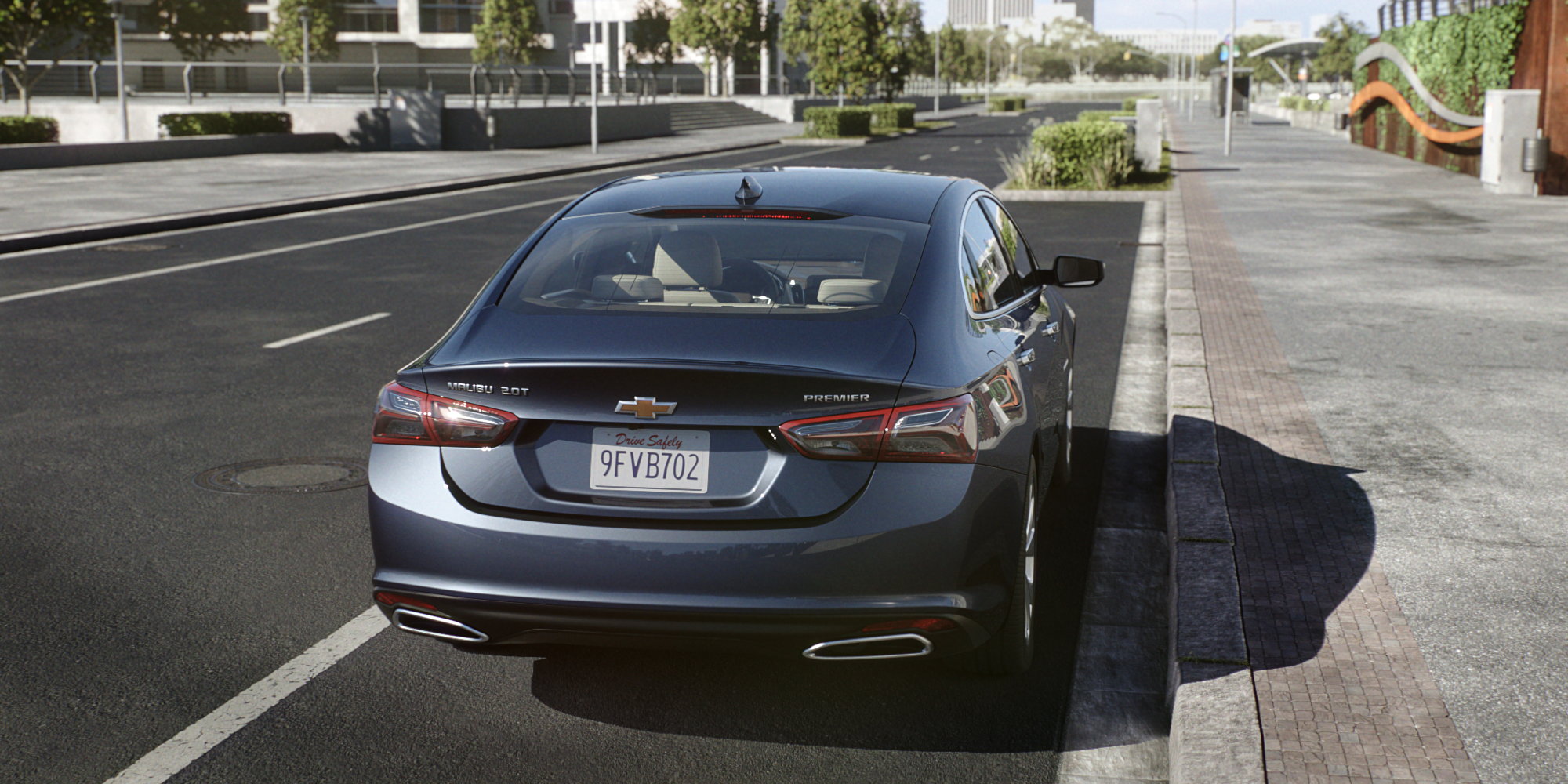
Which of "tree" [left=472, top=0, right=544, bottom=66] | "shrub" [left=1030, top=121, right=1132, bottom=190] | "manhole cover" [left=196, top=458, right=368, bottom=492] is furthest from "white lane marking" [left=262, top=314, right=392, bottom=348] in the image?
"tree" [left=472, top=0, right=544, bottom=66]

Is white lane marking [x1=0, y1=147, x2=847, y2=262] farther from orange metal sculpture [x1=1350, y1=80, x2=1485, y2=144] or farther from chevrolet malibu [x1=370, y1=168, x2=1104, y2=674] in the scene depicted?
chevrolet malibu [x1=370, y1=168, x2=1104, y2=674]

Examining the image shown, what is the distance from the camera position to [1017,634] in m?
4.38

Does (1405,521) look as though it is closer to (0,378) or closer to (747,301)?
(747,301)

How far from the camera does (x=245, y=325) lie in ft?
37.5

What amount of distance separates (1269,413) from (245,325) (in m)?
7.66

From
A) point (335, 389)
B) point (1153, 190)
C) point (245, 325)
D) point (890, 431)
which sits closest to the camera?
point (890, 431)

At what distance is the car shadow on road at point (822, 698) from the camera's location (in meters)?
4.17

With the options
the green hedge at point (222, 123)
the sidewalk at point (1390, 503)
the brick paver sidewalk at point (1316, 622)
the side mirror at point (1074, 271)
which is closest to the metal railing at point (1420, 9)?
the sidewalk at point (1390, 503)

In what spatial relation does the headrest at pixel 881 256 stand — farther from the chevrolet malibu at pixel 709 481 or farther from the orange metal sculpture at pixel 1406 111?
the orange metal sculpture at pixel 1406 111

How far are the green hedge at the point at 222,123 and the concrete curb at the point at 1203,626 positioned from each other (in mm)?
33110

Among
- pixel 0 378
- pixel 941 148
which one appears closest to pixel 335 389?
pixel 0 378

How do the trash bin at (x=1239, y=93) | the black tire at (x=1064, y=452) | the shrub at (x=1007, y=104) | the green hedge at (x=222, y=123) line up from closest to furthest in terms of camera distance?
1. the black tire at (x=1064, y=452)
2. the green hedge at (x=222, y=123)
3. the trash bin at (x=1239, y=93)
4. the shrub at (x=1007, y=104)

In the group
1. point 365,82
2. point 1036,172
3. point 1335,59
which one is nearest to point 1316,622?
point 1036,172

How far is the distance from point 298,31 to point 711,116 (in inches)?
1445
